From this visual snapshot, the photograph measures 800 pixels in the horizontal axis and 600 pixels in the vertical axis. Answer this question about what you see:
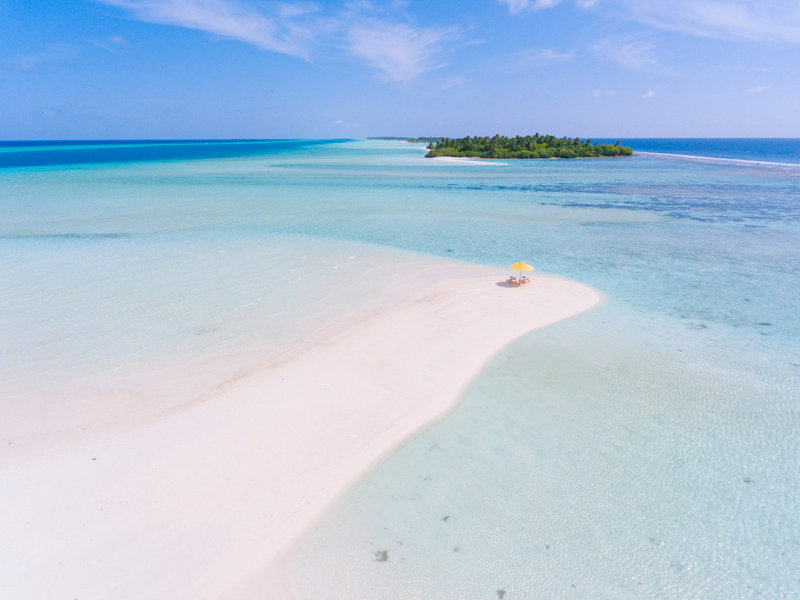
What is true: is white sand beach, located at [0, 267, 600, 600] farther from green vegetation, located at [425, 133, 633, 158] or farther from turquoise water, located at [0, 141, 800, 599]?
green vegetation, located at [425, 133, 633, 158]

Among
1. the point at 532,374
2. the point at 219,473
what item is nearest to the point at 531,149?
the point at 532,374

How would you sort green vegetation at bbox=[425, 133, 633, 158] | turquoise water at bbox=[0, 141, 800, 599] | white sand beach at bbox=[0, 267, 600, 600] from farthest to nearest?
green vegetation at bbox=[425, 133, 633, 158] < turquoise water at bbox=[0, 141, 800, 599] < white sand beach at bbox=[0, 267, 600, 600]

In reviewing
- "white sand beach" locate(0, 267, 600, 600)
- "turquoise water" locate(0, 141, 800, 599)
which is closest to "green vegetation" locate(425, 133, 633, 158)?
"turquoise water" locate(0, 141, 800, 599)

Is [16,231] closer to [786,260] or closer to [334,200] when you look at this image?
[334,200]

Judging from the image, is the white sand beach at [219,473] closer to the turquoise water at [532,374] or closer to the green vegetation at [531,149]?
the turquoise water at [532,374]

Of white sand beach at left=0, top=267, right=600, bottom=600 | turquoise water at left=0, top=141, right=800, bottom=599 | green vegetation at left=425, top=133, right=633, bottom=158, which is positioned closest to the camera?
white sand beach at left=0, top=267, right=600, bottom=600

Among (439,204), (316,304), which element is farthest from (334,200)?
(316,304)
